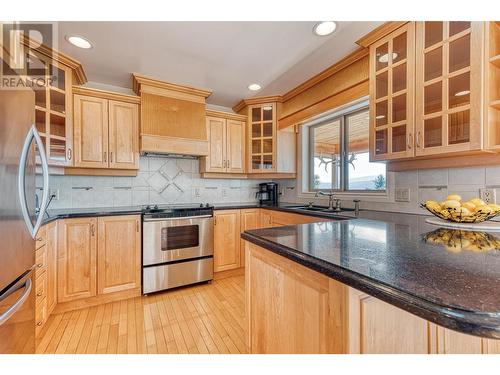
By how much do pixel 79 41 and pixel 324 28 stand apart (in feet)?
6.48

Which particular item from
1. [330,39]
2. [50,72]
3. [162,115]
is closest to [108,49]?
[50,72]

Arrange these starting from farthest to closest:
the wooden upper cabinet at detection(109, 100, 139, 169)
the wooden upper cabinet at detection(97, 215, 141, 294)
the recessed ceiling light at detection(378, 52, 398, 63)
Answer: the wooden upper cabinet at detection(109, 100, 139, 169)
the wooden upper cabinet at detection(97, 215, 141, 294)
the recessed ceiling light at detection(378, 52, 398, 63)

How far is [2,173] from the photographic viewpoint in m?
0.95

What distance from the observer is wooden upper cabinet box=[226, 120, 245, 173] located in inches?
126

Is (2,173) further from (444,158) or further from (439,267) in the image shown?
(444,158)

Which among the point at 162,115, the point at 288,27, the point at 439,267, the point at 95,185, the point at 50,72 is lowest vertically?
the point at 439,267

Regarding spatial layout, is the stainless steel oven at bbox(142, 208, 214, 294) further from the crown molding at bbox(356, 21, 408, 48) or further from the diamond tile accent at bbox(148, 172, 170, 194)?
the crown molding at bbox(356, 21, 408, 48)

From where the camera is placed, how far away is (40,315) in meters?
1.68

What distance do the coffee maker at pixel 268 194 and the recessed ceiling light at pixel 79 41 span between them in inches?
99.8

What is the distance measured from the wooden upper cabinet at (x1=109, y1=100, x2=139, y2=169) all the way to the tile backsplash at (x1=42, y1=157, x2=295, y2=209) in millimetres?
336

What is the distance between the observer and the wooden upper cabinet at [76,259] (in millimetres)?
2014

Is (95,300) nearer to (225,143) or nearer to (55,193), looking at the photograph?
(55,193)

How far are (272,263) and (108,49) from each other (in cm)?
229

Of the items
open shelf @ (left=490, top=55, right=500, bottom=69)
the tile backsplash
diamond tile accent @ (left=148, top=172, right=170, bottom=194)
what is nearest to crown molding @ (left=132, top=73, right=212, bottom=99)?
the tile backsplash
